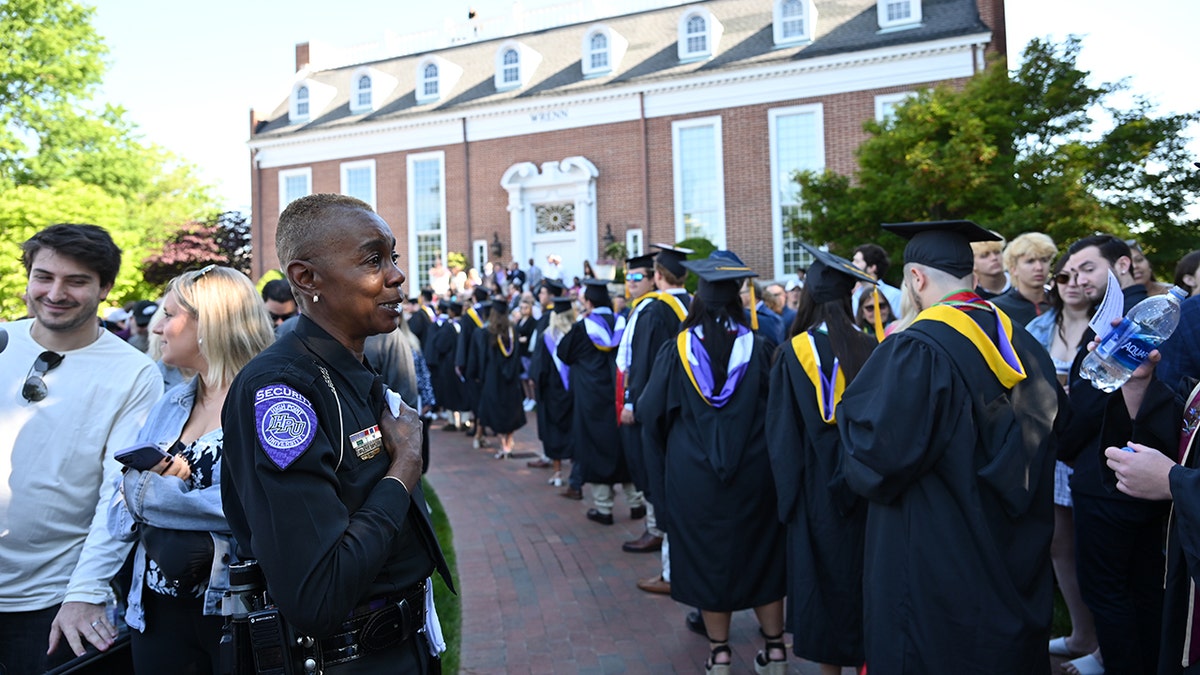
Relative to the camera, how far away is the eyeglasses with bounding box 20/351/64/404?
120 inches

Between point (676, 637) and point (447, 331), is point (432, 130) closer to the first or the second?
point (447, 331)

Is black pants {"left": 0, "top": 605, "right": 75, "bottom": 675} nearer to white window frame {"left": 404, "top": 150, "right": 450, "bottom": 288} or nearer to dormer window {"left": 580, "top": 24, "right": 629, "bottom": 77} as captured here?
dormer window {"left": 580, "top": 24, "right": 629, "bottom": 77}

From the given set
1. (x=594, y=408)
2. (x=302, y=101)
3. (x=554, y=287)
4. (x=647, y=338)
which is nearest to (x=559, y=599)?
(x=647, y=338)

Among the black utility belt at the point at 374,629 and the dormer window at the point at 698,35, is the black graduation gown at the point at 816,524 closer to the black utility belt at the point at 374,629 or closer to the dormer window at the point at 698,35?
the black utility belt at the point at 374,629

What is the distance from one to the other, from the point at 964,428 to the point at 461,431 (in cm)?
1284

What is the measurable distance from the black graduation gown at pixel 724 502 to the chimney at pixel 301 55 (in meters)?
35.1

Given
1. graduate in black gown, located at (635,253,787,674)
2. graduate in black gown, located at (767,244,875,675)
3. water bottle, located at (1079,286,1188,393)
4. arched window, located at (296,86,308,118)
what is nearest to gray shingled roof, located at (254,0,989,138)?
arched window, located at (296,86,308,118)

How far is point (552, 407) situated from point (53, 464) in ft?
23.1

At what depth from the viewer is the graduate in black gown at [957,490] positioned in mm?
3035

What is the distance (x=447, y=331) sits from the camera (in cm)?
1471

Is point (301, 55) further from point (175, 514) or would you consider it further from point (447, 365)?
point (175, 514)

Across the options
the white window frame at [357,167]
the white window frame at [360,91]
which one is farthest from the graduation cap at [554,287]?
the white window frame at [360,91]

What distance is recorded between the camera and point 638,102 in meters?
26.6

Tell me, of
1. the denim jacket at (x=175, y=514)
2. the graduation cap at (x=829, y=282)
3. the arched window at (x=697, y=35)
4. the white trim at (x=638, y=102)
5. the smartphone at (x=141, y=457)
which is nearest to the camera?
the smartphone at (x=141, y=457)
